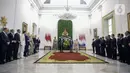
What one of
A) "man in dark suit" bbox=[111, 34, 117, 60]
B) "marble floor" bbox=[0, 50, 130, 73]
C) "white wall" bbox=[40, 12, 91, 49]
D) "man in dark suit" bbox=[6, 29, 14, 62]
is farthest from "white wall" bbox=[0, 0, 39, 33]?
"white wall" bbox=[40, 12, 91, 49]

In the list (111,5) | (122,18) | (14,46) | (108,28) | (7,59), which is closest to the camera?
(7,59)

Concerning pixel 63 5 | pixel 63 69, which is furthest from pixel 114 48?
pixel 63 5

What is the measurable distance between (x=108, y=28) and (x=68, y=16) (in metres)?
3.82

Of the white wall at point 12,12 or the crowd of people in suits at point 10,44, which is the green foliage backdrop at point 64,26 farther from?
the crowd of people in suits at point 10,44

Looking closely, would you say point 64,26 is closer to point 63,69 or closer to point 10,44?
point 10,44

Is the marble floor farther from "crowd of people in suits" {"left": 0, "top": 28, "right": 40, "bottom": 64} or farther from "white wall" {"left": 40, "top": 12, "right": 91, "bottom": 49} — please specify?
"white wall" {"left": 40, "top": 12, "right": 91, "bottom": 49}

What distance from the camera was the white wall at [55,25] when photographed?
674 inches

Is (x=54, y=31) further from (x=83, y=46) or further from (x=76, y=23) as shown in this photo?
(x=83, y=46)

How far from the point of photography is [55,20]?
17.3 m

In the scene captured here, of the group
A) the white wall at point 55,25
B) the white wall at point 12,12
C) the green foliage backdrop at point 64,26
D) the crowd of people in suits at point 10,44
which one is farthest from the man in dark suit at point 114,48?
the green foliage backdrop at point 64,26

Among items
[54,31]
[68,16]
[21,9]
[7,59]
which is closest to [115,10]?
[68,16]

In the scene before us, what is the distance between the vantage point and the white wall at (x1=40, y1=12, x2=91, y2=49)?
674 inches

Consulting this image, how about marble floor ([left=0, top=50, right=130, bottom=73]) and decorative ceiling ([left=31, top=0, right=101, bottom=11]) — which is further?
decorative ceiling ([left=31, top=0, right=101, bottom=11])

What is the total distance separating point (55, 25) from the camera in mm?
17234
